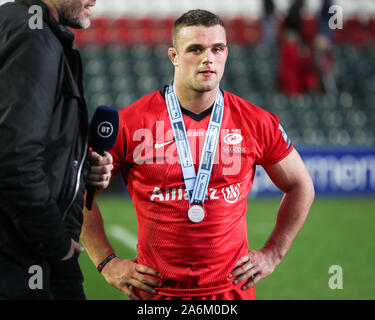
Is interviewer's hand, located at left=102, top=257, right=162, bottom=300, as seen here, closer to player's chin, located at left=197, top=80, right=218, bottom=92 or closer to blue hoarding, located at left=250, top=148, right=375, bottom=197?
player's chin, located at left=197, top=80, right=218, bottom=92

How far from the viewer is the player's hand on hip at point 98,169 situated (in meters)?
2.41

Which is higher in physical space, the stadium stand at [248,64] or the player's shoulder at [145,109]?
the stadium stand at [248,64]

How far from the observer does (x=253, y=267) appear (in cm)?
290

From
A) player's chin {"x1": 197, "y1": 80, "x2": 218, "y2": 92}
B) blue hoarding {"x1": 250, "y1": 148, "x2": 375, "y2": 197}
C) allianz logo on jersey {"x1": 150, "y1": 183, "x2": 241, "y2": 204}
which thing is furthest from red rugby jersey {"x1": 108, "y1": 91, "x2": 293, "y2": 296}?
blue hoarding {"x1": 250, "y1": 148, "x2": 375, "y2": 197}

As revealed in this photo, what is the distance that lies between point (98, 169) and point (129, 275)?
2.24 ft

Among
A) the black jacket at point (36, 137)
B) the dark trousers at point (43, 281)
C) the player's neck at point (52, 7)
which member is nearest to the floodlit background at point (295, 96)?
the dark trousers at point (43, 281)

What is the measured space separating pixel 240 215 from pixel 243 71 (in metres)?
13.5

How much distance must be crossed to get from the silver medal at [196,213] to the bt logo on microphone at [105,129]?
2.01 feet

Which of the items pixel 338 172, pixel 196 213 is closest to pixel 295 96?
pixel 338 172

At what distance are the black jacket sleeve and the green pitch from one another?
3.73 metres

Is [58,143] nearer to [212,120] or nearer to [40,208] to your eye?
[40,208]

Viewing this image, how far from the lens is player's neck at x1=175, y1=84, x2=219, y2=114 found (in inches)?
116

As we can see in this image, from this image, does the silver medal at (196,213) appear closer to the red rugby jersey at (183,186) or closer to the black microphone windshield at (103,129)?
the red rugby jersey at (183,186)

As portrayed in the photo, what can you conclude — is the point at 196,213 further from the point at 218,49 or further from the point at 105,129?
the point at 218,49
